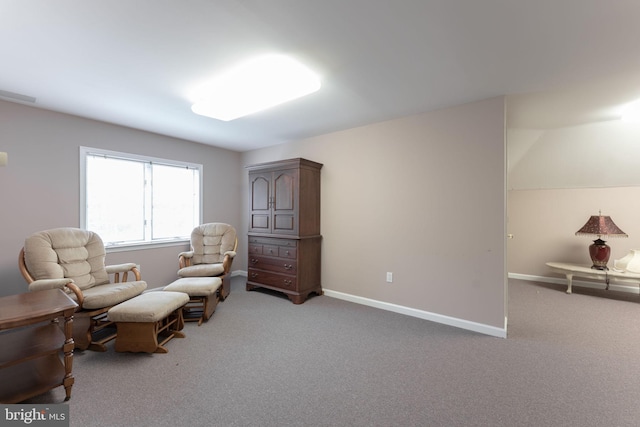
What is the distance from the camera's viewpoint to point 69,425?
1.57 meters

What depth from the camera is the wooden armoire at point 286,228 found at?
3.77 m

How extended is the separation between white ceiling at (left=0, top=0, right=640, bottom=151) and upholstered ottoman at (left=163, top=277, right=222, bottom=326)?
6.82 feet

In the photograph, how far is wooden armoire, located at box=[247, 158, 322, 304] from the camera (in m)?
3.77

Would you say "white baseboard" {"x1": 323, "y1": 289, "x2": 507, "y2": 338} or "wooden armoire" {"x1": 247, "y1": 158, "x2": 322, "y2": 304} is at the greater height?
"wooden armoire" {"x1": 247, "y1": 158, "x2": 322, "y2": 304}

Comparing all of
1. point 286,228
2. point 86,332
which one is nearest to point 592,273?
point 286,228

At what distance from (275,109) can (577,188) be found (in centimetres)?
531

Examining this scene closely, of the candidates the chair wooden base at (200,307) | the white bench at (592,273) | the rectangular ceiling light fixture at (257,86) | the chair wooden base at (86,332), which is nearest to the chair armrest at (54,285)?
the chair wooden base at (86,332)

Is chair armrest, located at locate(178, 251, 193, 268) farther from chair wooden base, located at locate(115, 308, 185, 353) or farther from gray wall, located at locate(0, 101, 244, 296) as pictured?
chair wooden base, located at locate(115, 308, 185, 353)

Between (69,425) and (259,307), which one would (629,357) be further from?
(69,425)

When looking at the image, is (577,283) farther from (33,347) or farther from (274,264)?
(33,347)

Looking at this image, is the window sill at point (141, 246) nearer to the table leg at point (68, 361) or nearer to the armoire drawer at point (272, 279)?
the armoire drawer at point (272, 279)

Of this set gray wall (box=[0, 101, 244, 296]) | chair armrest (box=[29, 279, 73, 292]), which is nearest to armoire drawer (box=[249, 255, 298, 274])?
gray wall (box=[0, 101, 244, 296])

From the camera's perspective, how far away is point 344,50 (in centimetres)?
195

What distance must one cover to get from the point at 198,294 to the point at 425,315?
8.91ft
